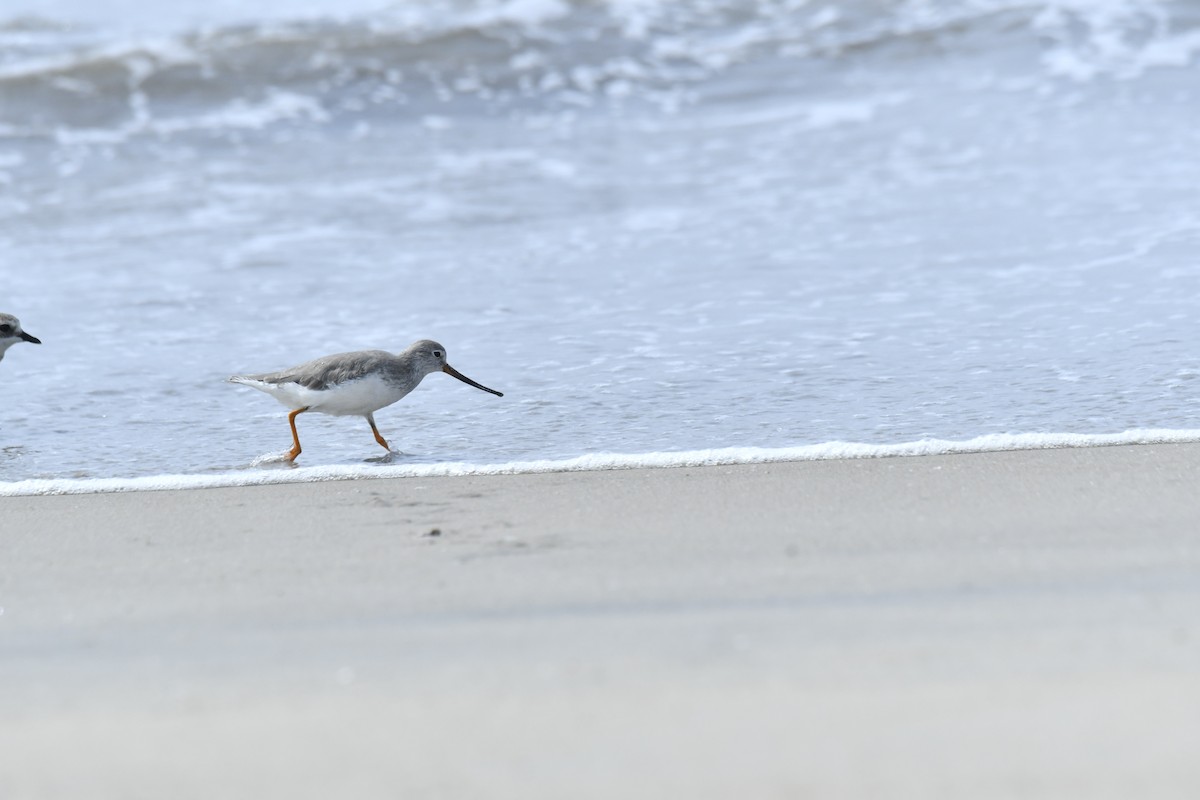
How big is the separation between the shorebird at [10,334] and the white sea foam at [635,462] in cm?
181

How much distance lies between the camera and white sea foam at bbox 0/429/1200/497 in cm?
452

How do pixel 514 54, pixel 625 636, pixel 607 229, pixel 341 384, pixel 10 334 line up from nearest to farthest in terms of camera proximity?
1. pixel 625 636
2. pixel 341 384
3. pixel 10 334
4. pixel 607 229
5. pixel 514 54

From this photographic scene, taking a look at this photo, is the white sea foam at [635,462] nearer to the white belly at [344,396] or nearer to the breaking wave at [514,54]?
the white belly at [344,396]

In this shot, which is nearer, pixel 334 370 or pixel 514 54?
pixel 334 370

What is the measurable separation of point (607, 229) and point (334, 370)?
131 inches

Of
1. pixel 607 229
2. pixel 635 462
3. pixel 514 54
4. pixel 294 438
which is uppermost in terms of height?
pixel 514 54

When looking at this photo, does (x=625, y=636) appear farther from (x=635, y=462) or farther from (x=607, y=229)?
(x=607, y=229)

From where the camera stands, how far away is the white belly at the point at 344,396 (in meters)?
5.05

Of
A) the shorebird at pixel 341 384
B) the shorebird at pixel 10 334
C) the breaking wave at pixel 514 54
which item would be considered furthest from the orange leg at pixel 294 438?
the breaking wave at pixel 514 54

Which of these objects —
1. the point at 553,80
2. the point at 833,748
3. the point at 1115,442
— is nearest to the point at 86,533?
the point at 833,748

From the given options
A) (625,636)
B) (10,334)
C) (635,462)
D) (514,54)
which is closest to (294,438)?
(635,462)

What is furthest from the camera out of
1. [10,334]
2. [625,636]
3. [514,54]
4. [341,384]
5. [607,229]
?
[514,54]

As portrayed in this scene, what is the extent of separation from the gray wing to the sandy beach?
29.3 inches

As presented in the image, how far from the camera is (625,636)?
9.77ft
